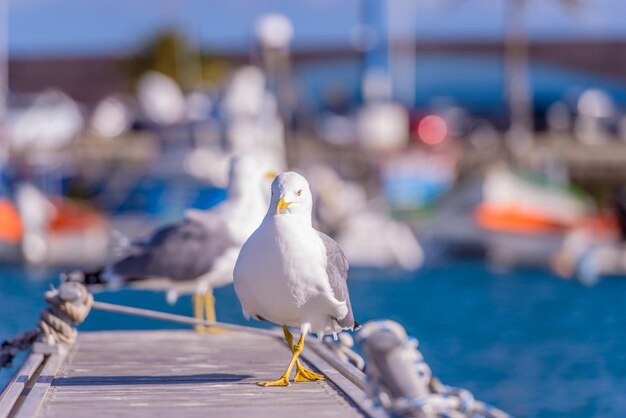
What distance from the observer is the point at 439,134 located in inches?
1986

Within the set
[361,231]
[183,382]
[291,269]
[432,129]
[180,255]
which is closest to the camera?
[291,269]

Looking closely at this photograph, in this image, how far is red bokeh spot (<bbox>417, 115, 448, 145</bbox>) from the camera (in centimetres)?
4984

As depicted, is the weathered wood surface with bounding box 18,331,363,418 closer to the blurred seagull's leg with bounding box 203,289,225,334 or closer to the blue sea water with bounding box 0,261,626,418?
the blurred seagull's leg with bounding box 203,289,225,334

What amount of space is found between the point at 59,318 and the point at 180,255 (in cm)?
198

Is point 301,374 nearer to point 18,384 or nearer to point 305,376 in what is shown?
point 305,376

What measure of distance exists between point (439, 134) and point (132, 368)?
135 ft

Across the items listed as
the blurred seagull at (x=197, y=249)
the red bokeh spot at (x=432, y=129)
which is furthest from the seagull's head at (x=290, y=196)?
the red bokeh spot at (x=432, y=129)

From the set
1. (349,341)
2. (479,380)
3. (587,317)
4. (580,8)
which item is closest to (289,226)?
(349,341)

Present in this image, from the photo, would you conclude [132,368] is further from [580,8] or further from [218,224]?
[580,8]

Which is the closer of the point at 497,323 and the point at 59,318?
the point at 59,318

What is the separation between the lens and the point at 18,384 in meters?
8.65

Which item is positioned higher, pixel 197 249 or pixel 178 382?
pixel 197 249

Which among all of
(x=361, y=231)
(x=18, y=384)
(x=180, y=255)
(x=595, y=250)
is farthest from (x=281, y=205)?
(x=361, y=231)

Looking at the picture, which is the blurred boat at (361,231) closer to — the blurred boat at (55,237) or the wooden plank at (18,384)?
the blurred boat at (55,237)
